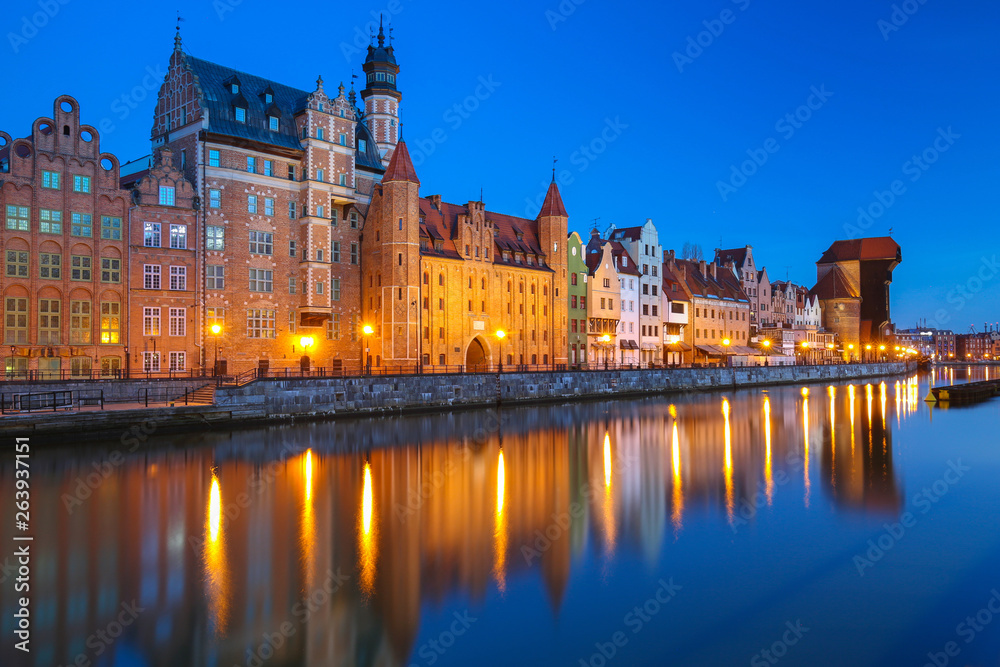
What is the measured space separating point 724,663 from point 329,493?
49.3 ft

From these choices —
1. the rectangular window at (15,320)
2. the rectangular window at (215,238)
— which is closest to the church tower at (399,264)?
the rectangular window at (215,238)

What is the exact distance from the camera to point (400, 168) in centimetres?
5481

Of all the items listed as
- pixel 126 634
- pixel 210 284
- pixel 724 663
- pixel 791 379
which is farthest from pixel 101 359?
pixel 791 379

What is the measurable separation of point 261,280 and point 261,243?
8.56ft

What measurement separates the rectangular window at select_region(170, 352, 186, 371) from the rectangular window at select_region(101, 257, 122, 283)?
5661 millimetres

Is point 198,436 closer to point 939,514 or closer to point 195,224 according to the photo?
point 195,224

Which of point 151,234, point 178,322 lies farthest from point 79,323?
point 151,234

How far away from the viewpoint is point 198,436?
36.1 m

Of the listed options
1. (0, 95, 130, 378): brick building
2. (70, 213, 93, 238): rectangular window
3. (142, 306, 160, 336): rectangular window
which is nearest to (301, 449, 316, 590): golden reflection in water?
(0, 95, 130, 378): brick building

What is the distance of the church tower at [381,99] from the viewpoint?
215ft

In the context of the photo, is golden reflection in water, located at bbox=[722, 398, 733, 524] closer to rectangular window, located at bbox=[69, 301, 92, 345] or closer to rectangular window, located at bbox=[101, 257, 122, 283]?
rectangular window, located at bbox=[69, 301, 92, 345]

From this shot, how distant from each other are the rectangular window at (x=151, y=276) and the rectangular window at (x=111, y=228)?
237 cm

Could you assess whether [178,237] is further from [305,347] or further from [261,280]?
[305,347]

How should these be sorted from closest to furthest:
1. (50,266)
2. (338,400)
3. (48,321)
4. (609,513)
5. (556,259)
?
(609,513) < (48,321) < (50,266) < (338,400) < (556,259)
